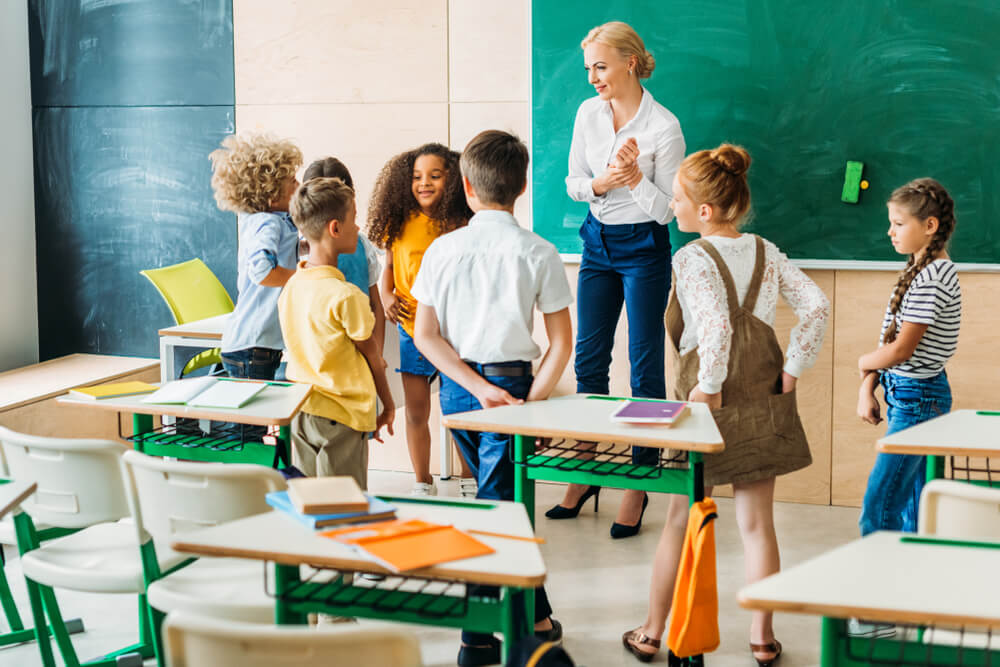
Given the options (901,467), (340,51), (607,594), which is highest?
(340,51)

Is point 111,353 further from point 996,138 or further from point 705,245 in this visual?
point 996,138

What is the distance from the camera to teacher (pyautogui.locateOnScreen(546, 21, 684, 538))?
397cm

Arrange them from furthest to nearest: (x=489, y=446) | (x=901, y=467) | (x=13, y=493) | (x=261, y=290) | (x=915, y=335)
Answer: (x=261, y=290), (x=915, y=335), (x=901, y=467), (x=489, y=446), (x=13, y=493)

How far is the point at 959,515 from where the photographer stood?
6.76 feet

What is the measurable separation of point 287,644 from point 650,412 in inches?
54.3

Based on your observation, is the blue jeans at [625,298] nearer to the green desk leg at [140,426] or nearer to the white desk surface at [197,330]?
the white desk surface at [197,330]

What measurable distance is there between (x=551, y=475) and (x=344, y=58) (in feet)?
10.1

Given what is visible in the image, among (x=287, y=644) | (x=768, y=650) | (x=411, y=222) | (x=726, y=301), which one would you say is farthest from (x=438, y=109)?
(x=287, y=644)

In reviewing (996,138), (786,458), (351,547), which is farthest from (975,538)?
(996,138)

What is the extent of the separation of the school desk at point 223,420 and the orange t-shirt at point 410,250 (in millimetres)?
1094

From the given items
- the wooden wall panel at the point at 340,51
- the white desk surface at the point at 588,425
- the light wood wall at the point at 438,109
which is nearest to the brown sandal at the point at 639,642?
the white desk surface at the point at 588,425

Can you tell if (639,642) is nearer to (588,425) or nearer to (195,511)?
(588,425)

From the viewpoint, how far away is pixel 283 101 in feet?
17.0

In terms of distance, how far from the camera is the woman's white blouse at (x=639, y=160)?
4016 mm
